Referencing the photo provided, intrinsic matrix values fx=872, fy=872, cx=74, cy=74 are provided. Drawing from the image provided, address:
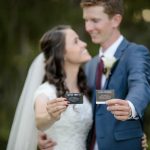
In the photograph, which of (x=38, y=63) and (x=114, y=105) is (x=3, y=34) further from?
(x=114, y=105)

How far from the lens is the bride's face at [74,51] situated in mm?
7988

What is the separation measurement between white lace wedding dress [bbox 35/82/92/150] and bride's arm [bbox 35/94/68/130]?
10.8 inches

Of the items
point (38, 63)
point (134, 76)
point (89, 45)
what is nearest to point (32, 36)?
point (89, 45)

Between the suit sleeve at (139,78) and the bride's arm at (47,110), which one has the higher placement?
the suit sleeve at (139,78)

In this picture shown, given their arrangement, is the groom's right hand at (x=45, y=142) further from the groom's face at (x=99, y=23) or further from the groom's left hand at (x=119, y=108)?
the groom's left hand at (x=119, y=108)

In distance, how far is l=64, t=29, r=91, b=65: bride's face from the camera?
26.2 ft

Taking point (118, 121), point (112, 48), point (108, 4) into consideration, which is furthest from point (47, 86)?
point (108, 4)

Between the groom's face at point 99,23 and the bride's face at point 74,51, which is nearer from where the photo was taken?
the groom's face at point 99,23

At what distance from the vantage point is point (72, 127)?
8023 mm

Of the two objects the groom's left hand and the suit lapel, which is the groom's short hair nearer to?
the suit lapel

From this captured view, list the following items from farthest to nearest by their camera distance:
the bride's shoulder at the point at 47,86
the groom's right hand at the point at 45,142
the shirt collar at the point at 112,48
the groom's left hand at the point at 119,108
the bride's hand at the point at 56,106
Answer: the groom's right hand at the point at 45,142 → the bride's shoulder at the point at 47,86 → the shirt collar at the point at 112,48 → the bride's hand at the point at 56,106 → the groom's left hand at the point at 119,108

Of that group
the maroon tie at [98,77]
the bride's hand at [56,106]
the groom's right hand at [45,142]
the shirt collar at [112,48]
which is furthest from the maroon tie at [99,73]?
the bride's hand at [56,106]

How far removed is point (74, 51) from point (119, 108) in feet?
5.07

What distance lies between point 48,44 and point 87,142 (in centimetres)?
98
